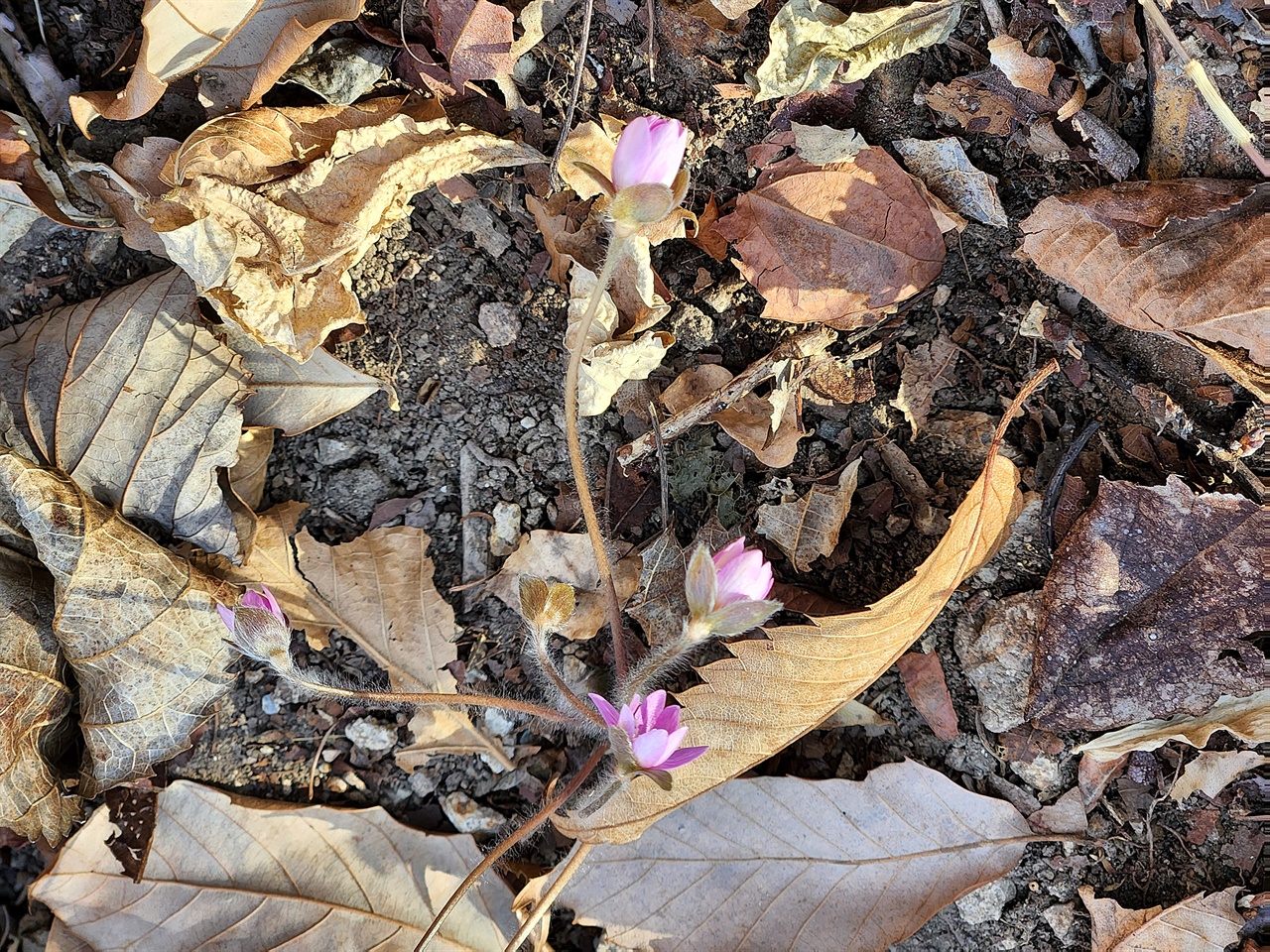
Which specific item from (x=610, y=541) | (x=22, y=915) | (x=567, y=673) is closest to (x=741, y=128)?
(x=610, y=541)

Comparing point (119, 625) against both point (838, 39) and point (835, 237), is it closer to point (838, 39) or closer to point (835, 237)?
point (835, 237)

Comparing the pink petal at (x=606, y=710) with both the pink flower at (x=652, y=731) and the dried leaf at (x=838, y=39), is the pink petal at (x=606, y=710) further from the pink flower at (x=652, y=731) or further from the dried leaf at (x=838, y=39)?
the dried leaf at (x=838, y=39)

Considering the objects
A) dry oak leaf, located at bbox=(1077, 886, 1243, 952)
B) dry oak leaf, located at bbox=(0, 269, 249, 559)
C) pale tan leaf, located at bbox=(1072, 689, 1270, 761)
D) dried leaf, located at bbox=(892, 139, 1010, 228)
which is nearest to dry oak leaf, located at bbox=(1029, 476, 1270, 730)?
pale tan leaf, located at bbox=(1072, 689, 1270, 761)

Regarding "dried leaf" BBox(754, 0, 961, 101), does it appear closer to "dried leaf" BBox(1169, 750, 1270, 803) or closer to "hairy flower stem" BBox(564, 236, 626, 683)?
"hairy flower stem" BBox(564, 236, 626, 683)

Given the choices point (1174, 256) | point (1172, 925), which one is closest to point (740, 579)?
point (1174, 256)

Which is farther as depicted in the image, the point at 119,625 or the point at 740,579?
the point at 119,625
